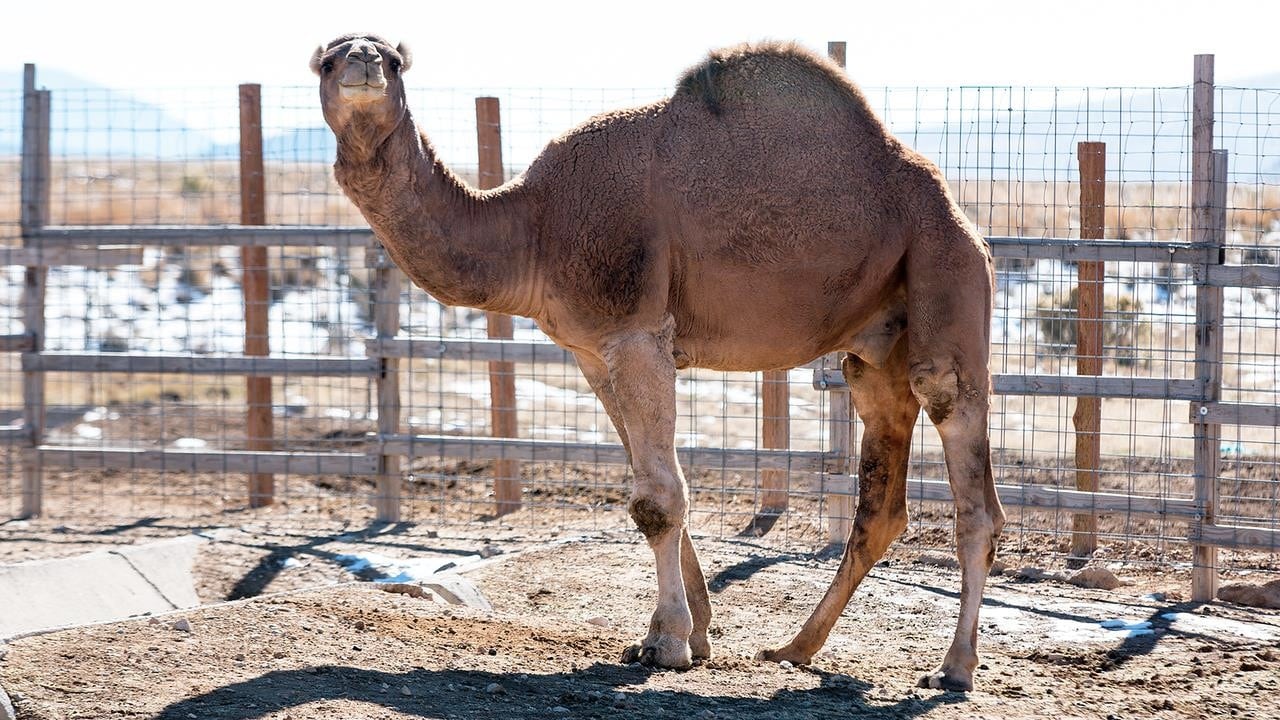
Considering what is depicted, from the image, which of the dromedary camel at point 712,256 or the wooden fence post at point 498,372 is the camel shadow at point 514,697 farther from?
the wooden fence post at point 498,372

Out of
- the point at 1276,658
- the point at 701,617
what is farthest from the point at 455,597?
the point at 1276,658

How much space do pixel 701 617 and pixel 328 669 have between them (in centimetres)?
179

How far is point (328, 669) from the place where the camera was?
6.02 m

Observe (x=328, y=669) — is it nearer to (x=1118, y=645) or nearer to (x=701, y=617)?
(x=701, y=617)

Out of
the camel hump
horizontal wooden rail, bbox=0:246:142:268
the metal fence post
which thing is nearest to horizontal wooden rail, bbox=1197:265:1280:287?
the camel hump

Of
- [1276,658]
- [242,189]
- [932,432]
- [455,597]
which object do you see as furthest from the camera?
[932,432]

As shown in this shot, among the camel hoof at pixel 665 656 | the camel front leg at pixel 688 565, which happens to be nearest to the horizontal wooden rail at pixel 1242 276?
the camel front leg at pixel 688 565

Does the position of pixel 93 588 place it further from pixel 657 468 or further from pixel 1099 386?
pixel 1099 386

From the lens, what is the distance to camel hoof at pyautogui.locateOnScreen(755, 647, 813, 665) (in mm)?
6855

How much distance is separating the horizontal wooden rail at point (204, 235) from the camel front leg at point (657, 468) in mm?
4882

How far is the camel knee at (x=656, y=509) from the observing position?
6.30m

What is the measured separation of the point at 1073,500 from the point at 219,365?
6435 millimetres

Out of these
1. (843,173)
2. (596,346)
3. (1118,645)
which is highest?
(843,173)

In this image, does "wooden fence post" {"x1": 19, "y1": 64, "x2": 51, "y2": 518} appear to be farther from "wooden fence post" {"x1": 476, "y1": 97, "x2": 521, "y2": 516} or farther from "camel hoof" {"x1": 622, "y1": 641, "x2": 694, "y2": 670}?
"camel hoof" {"x1": 622, "y1": 641, "x2": 694, "y2": 670}
